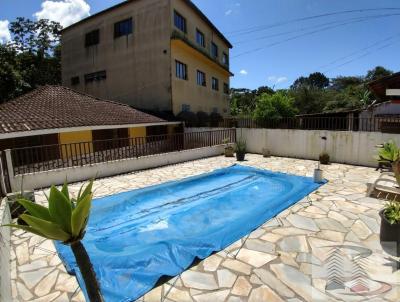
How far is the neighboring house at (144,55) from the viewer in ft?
65.1

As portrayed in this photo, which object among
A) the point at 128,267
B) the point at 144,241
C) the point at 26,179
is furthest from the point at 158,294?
the point at 26,179

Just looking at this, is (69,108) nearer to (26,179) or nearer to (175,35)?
(26,179)

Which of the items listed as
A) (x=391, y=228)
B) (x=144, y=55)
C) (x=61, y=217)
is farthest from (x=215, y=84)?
(x=61, y=217)

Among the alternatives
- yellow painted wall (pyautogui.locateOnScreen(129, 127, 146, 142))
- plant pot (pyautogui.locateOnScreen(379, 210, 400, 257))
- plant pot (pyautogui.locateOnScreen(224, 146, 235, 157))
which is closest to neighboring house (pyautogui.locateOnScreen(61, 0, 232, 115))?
yellow painted wall (pyautogui.locateOnScreen(129, 127, 146, 142))

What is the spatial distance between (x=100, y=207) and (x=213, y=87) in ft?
72.6

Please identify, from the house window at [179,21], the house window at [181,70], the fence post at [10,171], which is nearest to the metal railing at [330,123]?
the house window at [181,70]

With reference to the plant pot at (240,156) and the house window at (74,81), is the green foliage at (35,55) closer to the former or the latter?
the house window at (74,81)

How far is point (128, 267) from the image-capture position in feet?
15.5

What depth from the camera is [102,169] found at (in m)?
11.2

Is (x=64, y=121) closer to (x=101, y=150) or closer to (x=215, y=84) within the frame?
(x=101, y=150)

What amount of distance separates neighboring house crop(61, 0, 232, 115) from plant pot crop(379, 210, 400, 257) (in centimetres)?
1685

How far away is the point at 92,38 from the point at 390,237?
25.5m

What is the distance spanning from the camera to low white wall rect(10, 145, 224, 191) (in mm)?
9500

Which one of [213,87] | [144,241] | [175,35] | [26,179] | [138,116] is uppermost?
[175,35]
